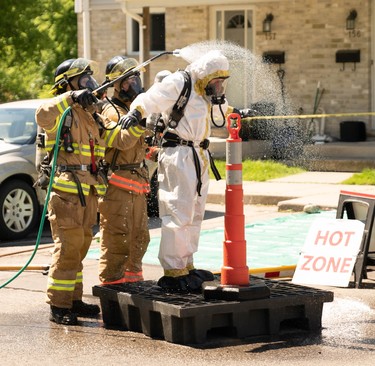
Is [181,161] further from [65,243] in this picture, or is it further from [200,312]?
[200,312]

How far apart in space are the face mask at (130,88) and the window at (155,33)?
640 inches

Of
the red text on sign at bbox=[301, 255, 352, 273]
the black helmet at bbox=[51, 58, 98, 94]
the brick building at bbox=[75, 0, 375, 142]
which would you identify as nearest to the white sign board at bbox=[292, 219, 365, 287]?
the red text on sign at bbox=[301, 255, 352, 273]

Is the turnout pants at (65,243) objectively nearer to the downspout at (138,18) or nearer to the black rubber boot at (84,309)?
the black rubber boot at (84,309)

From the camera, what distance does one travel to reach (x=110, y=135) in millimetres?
8500

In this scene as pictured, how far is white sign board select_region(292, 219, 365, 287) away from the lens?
9664mm

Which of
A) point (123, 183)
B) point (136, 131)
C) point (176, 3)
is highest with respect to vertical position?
point (176, 3)

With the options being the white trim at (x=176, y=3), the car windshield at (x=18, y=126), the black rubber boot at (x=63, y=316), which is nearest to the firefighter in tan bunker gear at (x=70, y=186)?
the black rubber boot at (x=63, y=316)

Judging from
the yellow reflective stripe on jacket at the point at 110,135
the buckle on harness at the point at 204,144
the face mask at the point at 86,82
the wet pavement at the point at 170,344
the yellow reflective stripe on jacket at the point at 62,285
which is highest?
the face mask at the point at 86,82

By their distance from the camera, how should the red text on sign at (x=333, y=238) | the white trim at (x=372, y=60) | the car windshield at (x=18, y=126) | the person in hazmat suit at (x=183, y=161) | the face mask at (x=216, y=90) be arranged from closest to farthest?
1. the person in hazmat suit at (x=183, y=161)
2. the face mask at (x=216, y=90)
3. the red text on sign at (x=333, y=238)
4. the car windshield at (x=18, y=126)
5. the white trim at (x=372, y=60)

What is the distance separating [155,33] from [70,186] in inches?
686

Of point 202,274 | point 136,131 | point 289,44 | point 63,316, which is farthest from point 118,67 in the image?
point 289,44

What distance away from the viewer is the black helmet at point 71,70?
28.0ft

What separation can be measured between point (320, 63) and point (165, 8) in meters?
3.92

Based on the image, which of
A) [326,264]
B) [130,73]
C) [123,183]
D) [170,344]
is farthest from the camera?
[326,264]
